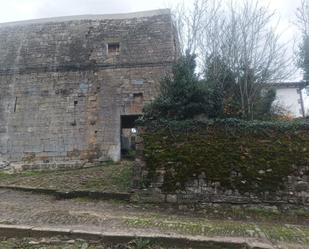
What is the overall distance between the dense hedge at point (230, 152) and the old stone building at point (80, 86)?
465 cm

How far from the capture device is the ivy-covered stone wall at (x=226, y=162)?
6676 millimetres

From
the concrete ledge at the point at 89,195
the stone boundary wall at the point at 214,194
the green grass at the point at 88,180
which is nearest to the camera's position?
the stone boundary wall at the point at 214,194

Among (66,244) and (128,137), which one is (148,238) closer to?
(66,244)

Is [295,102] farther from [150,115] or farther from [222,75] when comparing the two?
[150,115]

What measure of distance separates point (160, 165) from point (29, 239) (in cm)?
328

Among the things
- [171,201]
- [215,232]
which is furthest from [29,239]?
[171,201]

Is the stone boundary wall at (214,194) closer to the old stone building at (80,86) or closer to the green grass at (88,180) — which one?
the green grass at (88,180)

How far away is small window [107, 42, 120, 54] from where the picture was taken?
1266 centimetres

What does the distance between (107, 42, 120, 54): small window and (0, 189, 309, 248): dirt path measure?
281 inches

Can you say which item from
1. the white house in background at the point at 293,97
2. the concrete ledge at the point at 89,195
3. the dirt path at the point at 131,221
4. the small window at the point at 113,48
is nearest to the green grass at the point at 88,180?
the concrete ledge at the point at 89,195

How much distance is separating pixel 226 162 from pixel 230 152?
251mm

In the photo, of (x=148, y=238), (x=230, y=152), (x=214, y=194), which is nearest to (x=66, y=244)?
(x=148, y=238)

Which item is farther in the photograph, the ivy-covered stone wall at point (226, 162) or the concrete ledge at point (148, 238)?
the ivy-covered stone wall at point (226, 162)

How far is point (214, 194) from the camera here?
6746 mm
